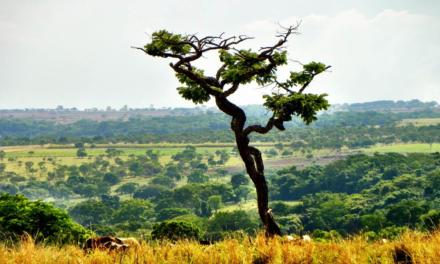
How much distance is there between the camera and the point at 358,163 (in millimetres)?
157875

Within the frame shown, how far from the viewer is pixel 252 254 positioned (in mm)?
11680

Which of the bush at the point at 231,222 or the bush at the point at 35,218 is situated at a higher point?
the bush at the point at 35,218

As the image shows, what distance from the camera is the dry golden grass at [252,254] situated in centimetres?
1115

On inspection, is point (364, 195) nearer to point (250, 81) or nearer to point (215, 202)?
point (215, 202)

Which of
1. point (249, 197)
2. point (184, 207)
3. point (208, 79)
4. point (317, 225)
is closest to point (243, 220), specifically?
point (317, 225)

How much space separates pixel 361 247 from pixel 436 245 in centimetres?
170

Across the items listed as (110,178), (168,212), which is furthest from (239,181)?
(110,178)

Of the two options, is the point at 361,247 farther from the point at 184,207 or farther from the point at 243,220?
the point at 184,207

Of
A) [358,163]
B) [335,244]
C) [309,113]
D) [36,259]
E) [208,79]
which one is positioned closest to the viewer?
[36,259]

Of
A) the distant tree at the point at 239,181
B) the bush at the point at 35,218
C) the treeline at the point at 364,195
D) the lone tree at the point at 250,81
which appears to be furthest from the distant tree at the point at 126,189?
the lone tree at the point at 250,81

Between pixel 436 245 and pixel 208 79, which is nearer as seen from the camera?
pixel 436 245

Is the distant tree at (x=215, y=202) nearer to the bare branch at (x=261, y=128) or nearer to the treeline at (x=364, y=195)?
the treeline at (x=364, y=195)

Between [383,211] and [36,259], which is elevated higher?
[36,259]

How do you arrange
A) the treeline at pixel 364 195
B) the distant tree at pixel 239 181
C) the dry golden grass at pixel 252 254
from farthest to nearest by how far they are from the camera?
the distant tree at pixel 239 181
the treeline at pixel 364 195
the dry golden grass at pixel 252 254
